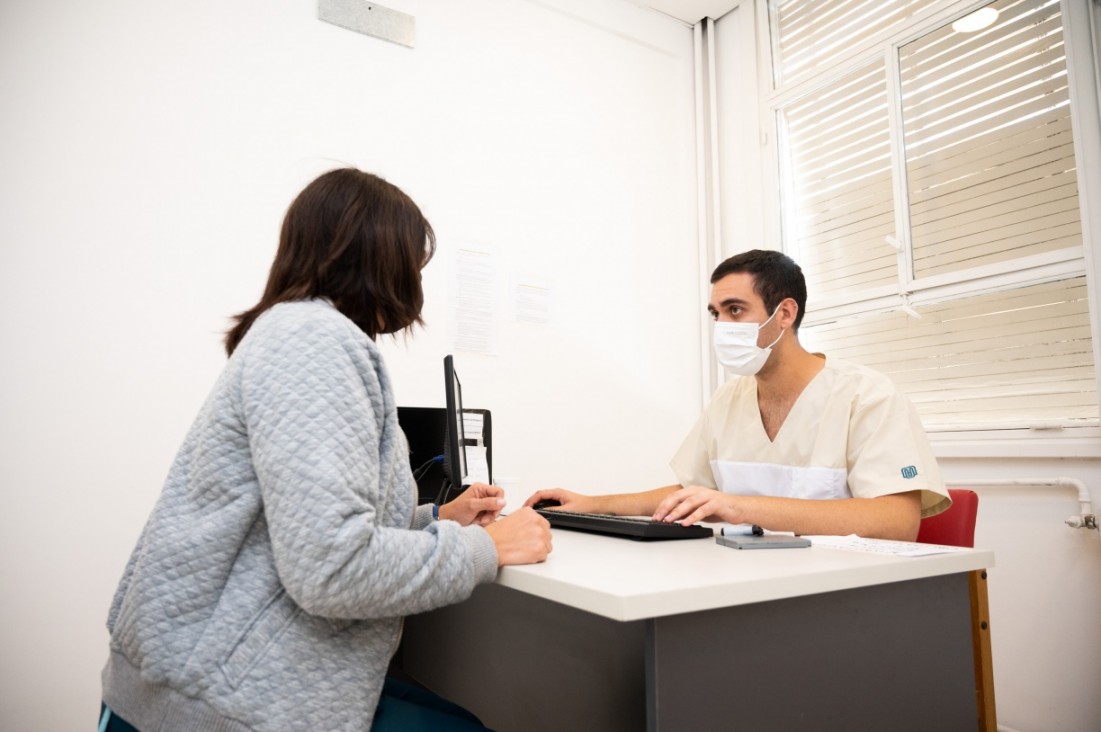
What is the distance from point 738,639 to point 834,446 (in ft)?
2.80

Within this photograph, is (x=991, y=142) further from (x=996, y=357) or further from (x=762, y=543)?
(x=762, y=543)

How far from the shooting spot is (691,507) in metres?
1.17

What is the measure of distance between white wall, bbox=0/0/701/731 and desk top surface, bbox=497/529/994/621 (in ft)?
4.87

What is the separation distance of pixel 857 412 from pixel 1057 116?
136 cm

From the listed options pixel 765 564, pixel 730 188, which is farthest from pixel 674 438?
pixel 765 564

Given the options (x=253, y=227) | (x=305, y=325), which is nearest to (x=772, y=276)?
(x=305, y=325)

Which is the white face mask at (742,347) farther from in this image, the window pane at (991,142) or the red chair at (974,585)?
the window pane at (991,142)

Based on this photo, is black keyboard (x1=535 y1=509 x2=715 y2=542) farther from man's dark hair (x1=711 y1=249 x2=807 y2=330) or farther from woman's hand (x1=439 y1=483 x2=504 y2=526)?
man's dark hair (x1=711 y1=249 x2=807 y2=330)

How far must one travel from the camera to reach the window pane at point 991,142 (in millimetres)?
2141

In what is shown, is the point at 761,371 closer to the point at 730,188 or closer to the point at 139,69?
the point at 730,188

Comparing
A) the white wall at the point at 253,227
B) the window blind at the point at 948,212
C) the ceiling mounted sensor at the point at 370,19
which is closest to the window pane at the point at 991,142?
the window blind at the point at 948,212

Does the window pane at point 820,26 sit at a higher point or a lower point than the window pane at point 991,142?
higher

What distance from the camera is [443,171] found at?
2521mm

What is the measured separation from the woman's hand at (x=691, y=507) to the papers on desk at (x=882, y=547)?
0.52 ft
